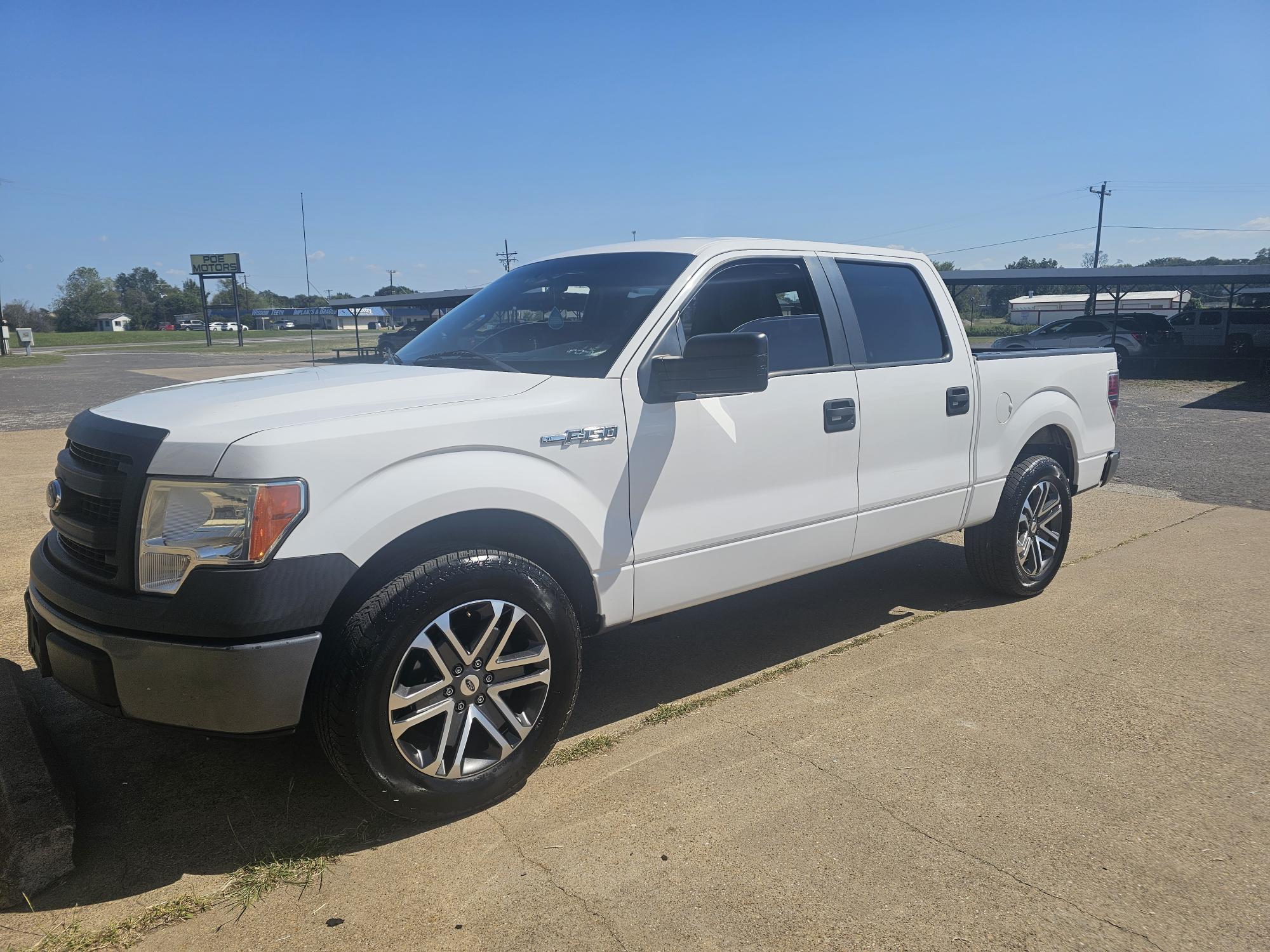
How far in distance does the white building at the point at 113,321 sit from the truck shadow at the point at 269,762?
14291cm

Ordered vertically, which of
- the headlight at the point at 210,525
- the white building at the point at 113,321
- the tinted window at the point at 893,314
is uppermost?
the white building at the point at 113,321

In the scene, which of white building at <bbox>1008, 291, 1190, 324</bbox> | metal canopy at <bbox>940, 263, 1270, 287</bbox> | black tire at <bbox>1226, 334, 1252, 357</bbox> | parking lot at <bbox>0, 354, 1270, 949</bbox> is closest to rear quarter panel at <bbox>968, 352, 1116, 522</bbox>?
parking lot at <bbox>0, 354, 1270, 949</bbox>

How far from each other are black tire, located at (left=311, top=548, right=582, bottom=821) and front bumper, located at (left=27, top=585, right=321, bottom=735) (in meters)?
0.11

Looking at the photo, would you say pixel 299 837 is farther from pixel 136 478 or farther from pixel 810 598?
pixel 810 598

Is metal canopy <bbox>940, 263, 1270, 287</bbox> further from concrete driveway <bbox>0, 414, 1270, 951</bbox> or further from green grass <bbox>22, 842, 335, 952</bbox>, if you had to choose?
green grass <bbox>22, 842, 335, 952</bbox>

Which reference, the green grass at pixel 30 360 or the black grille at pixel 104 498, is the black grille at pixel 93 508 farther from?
the green grass at pixel 30 360

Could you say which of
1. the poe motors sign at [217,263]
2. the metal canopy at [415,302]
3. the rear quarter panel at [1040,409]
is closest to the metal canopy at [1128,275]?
the metal canopy at [415,302]

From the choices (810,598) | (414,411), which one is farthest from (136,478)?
(810,598)

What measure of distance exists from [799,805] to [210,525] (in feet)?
6.85

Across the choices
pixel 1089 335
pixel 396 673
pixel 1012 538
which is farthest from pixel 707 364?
pixel 1089 335

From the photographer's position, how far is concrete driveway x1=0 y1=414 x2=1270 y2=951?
8.20ft

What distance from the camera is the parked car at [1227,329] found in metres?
30.8

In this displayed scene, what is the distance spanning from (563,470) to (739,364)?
76 centimetres

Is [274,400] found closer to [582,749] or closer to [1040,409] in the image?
[582,749]
